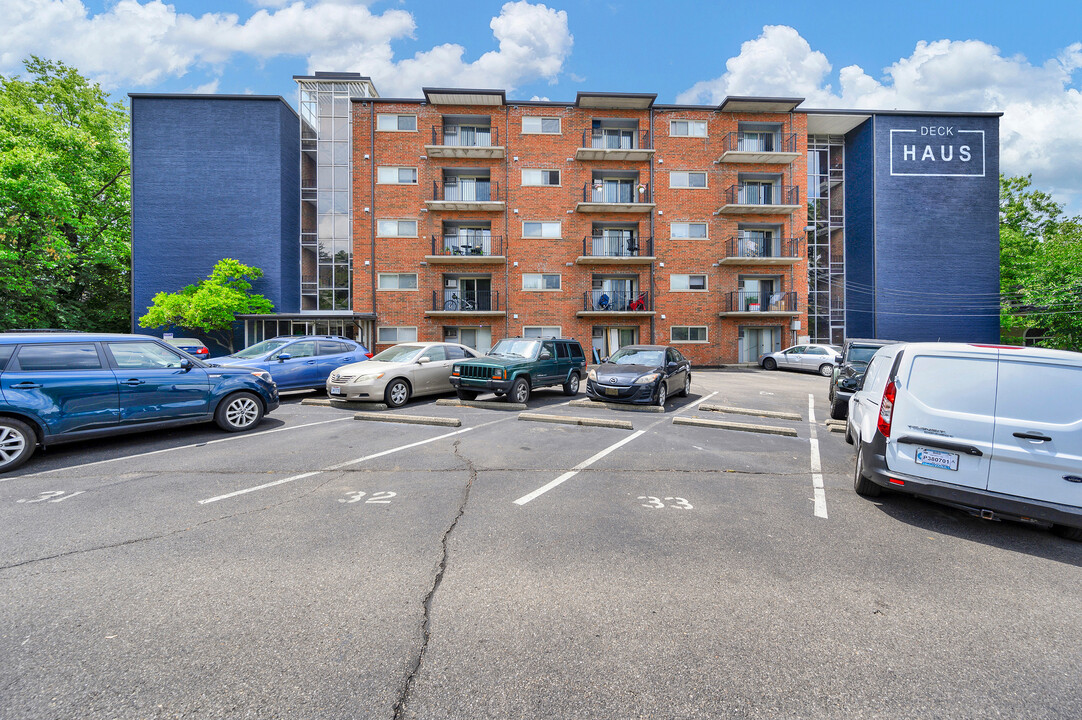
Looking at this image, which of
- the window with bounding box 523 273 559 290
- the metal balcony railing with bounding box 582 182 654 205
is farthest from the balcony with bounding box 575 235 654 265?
the metal balcony railing with bounding box 582 182 654 205

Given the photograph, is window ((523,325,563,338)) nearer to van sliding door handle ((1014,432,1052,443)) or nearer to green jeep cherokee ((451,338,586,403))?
green jeep cherokee ((451,338,586,403))

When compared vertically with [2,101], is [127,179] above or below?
below

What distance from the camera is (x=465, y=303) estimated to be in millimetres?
26906

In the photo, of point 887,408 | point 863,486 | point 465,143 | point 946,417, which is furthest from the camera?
point 465,143

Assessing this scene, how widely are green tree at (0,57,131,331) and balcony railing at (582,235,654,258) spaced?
26301 mm

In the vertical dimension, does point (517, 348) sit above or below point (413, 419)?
above

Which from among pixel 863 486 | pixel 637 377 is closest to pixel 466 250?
pixel 637 377

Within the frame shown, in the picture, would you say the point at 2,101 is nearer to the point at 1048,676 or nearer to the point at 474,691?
the point at 474,691

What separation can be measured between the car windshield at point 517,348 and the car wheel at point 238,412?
19.0 feet

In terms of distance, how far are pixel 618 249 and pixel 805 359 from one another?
1157 centimetres

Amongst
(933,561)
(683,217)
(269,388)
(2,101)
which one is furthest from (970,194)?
(2,101)

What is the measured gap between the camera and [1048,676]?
91.3 inches

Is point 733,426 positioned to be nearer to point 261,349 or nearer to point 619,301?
point 261,349

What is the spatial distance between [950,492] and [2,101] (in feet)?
134
